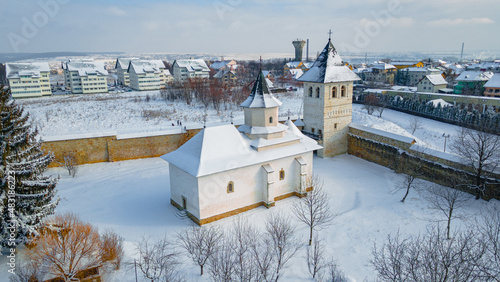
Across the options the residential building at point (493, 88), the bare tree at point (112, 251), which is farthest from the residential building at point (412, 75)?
the bare tree at point (112, 251)

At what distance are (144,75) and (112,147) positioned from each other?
5041 centimetres

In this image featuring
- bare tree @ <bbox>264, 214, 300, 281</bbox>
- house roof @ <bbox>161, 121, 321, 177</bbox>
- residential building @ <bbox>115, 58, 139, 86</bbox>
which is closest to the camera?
bare tree @ <bbox>264, 214, 300, 281</bbox>

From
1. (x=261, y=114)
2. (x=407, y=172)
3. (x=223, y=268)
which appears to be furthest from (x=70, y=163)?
(x=407, y=172)

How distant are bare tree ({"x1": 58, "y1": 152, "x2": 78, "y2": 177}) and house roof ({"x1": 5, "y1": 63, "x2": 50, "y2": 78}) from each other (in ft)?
158

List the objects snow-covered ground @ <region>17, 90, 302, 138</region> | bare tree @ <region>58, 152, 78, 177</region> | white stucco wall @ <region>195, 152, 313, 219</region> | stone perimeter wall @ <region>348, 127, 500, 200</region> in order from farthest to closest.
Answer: snow-covered ground @ <region>17, 90, 302, 138</region>
bare tree @ <region>58, 152, 78, 177</region>
stone perimeter wall @ <region>348, 127, 500, 200</region>
white stucco wall @ <region>195, 152, 313, 219</region>

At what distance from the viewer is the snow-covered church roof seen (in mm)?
25656

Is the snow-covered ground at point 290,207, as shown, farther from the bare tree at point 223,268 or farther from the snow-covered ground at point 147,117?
the snow-covered ground at point 147,117

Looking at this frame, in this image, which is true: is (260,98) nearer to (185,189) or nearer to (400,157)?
(185,189)

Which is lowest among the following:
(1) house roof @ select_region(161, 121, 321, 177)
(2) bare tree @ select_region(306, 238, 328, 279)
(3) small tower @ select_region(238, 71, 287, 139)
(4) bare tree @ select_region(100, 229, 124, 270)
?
(2) bare tree @ select_region(306, 238, 328, 279)

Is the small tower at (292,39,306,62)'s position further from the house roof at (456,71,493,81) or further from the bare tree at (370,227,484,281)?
the bare tree at (370,227,484,281)

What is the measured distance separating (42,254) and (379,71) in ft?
274

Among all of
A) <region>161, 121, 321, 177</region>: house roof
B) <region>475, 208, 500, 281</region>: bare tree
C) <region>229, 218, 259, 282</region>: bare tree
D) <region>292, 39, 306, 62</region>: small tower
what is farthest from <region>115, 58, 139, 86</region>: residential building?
<region>475, 208, 500, 281</region>: bare tree

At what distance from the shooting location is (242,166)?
17391mm

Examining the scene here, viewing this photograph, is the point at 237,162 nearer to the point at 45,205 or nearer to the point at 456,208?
the point at 45,205
